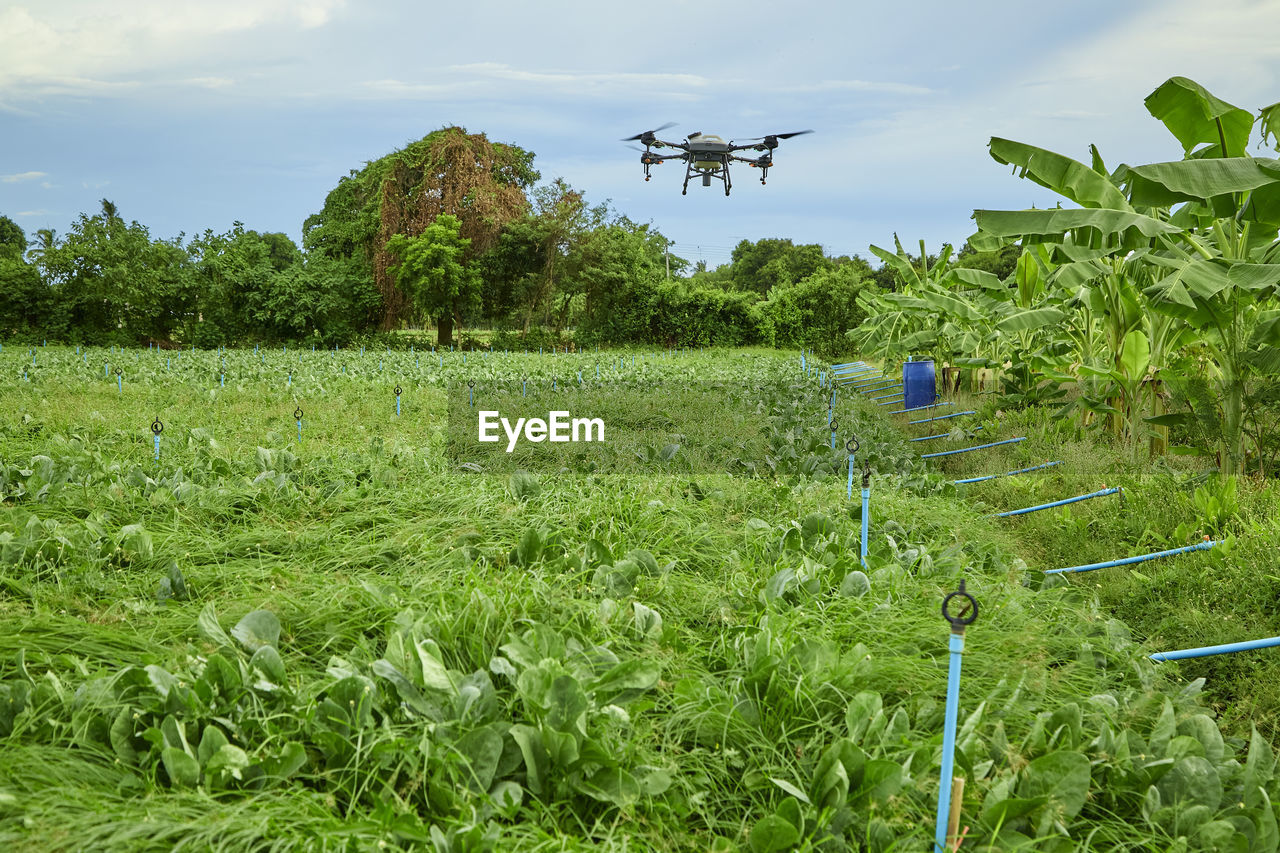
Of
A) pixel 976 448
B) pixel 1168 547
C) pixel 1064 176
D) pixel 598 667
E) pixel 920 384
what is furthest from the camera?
pixel 920 384

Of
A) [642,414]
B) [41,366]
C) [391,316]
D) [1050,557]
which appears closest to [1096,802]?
[1050,557]

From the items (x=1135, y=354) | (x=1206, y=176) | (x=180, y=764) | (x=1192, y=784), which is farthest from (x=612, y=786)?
(x=1135, y=354)

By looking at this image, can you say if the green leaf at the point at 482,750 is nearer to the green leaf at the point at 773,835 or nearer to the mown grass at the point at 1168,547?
the green leaf at the point at 773,835

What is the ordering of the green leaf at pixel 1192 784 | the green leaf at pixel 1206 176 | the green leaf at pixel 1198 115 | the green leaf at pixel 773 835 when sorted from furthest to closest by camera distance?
the green leaf at pixel 1198 115, the green leaf at pixel 1206 176, the green leaf at pixel 1192 784, the green leaf at pixel 773 835

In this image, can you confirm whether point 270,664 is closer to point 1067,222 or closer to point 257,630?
point 257,630

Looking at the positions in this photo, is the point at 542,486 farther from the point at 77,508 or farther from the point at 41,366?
the point at 41,366

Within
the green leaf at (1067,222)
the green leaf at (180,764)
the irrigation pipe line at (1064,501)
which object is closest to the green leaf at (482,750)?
the green leaf at (180,764)

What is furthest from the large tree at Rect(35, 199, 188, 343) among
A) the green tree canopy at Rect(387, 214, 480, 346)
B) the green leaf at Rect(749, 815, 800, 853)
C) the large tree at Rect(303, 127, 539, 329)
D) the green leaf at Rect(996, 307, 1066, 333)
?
the green leaf at Rect(749, 815, 800, 853)
